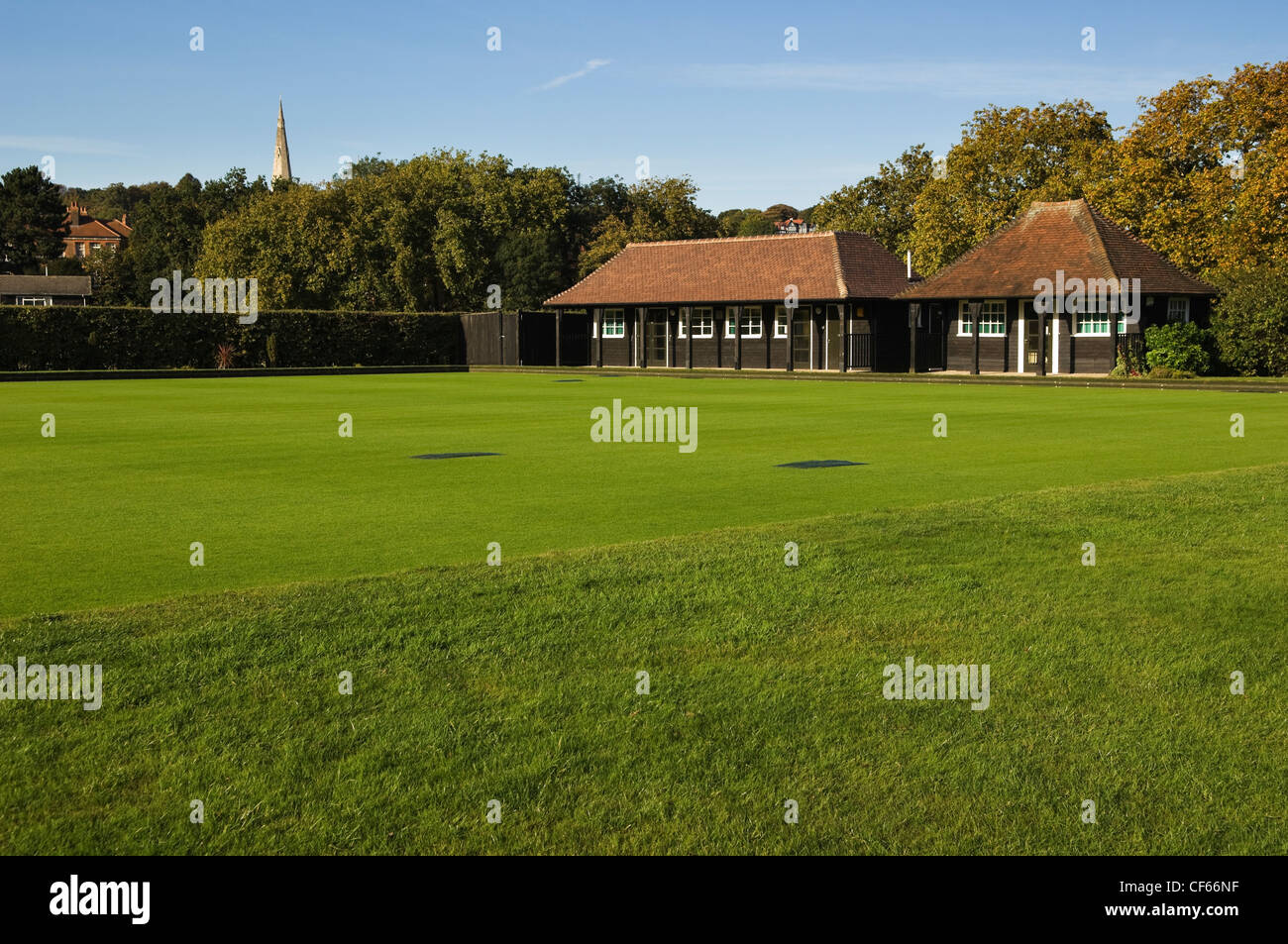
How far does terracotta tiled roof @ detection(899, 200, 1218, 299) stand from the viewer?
4703 centimetres

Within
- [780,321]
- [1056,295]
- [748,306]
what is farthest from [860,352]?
[1056,295]

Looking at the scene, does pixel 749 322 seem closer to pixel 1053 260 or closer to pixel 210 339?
pixel 1053 260

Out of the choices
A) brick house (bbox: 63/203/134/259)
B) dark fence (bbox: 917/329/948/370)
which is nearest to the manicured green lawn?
dark fence (bbox: 917/329/948/370)

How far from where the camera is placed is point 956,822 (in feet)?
15.3

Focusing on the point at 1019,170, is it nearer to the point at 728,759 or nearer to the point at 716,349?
the point at 716,349

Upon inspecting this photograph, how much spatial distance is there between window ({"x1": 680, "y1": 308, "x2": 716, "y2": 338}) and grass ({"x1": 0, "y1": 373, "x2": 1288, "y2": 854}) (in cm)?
4613

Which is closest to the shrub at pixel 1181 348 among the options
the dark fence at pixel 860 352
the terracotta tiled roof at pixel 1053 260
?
the terracotta tiled roof at pixel 1053 260

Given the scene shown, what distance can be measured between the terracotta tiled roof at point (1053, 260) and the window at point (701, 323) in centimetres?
1029

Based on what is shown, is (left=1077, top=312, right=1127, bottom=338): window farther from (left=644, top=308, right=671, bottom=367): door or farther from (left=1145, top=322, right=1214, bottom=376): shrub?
(left=644, top=308, right=671, bottom=367): door

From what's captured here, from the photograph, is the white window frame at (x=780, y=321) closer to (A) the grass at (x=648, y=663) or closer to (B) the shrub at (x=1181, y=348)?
(B) the shrub at (x=1181, y=348)

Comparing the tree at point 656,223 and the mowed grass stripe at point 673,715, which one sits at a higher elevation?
the tree at point 656,223

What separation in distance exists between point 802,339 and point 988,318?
8.78 meters

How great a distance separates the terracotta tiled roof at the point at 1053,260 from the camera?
47.0 m

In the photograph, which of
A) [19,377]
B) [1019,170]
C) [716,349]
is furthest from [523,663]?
[1019,170]
